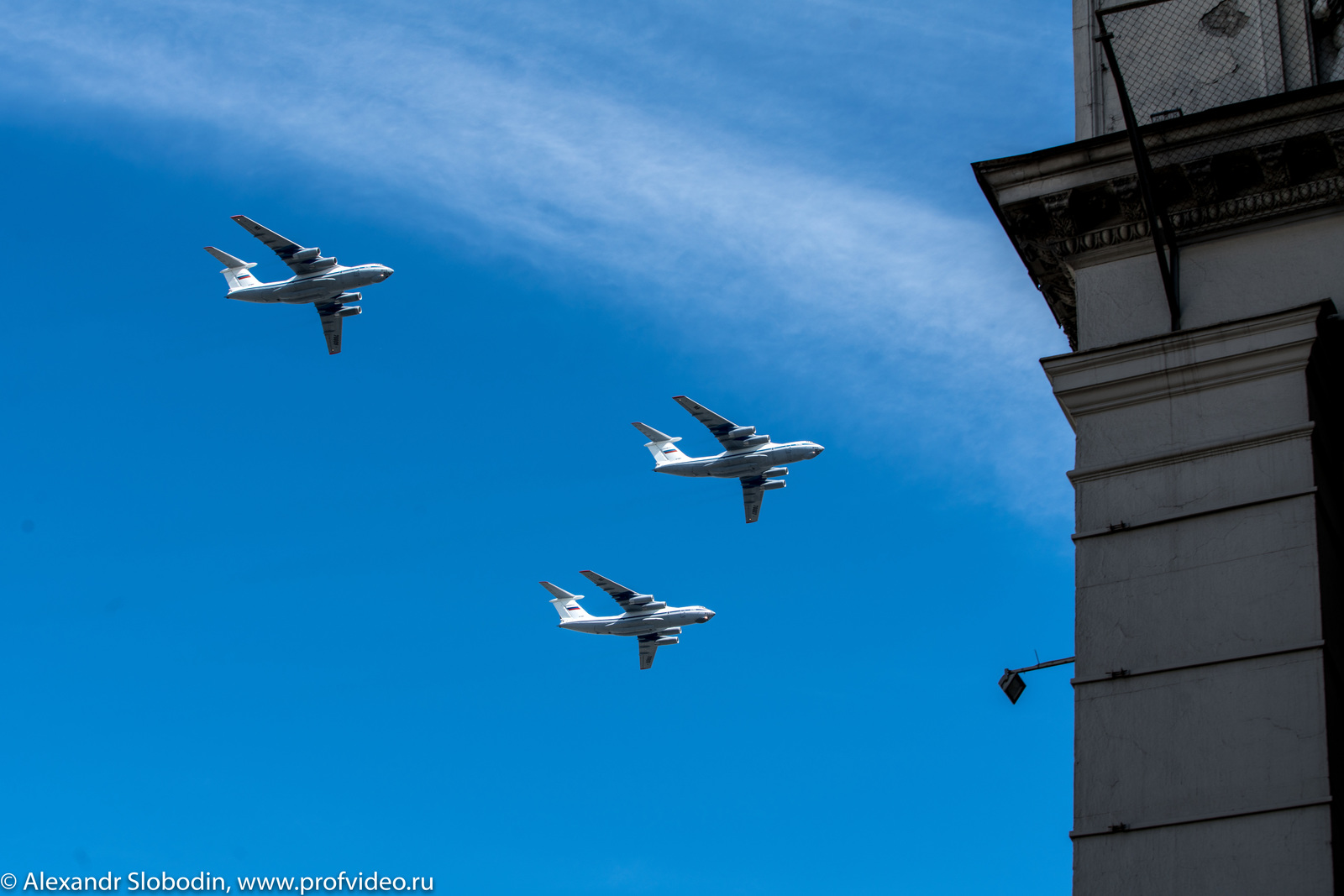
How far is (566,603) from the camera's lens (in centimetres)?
9975

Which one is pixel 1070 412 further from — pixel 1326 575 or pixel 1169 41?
pixel 1169 41

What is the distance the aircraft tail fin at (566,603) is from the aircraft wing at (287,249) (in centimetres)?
3399

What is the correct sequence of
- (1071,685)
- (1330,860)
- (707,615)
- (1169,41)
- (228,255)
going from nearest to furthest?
1. (1330,860)
2. (1071,685)
3. (1169,41)
4. (228,255)
5. (707,615)

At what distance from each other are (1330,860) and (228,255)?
71.2m

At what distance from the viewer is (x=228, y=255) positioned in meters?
77.3

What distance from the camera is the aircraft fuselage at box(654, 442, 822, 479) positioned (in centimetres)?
7900

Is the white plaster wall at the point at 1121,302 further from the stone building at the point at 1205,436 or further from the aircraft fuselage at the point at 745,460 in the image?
the aircraft fuselage at the point at 745,460

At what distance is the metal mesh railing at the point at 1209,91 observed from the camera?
17.2 m

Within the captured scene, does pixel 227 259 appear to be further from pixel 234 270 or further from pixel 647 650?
pixel 647 650

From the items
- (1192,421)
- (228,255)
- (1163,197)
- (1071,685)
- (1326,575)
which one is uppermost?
(228,255)

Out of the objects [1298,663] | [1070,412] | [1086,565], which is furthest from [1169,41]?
[1298,663]

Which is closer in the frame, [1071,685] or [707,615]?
[1071,685]

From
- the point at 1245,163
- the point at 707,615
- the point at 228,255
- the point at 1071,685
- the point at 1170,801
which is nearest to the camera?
the point at 1170,801

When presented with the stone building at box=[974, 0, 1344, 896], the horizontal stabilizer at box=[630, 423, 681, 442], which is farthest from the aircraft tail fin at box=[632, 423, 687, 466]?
the stone building at box=[974, 0, 1344, 896]
